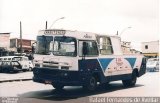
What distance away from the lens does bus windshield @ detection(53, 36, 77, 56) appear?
14.9m

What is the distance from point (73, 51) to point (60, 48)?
23.0 inches

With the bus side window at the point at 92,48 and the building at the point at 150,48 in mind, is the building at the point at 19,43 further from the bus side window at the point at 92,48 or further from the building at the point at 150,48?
the bus side window at the point at 92,48

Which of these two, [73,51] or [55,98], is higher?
[73,51]

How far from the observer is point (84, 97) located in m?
14.7

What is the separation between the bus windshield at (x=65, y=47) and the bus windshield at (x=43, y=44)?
0.40 meters

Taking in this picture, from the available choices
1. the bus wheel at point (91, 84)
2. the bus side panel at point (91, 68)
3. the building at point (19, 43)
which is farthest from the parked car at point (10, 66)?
the building at point (19, 43)

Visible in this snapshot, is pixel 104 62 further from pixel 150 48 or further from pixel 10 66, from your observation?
pixel 150 48

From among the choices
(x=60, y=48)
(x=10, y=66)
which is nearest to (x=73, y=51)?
(x=60, y=48)

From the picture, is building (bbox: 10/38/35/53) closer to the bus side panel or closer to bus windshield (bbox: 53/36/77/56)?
the bus side panel

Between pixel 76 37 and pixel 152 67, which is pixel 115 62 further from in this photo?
pixel 152 67

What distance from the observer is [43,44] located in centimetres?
1551

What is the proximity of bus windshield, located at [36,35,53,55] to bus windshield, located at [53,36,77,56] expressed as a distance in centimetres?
40

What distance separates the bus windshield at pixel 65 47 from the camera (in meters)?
14.9

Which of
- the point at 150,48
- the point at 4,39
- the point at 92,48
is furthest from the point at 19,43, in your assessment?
the point at 92,48
